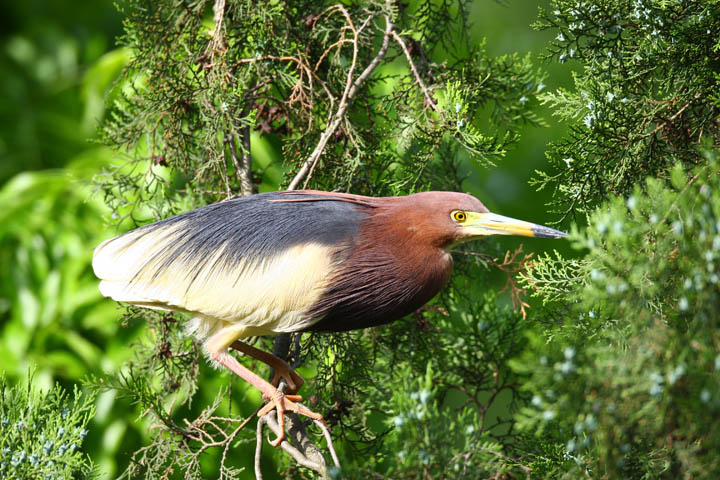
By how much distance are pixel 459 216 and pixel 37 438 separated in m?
0.62

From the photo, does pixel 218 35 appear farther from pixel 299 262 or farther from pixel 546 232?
pixel 546 232

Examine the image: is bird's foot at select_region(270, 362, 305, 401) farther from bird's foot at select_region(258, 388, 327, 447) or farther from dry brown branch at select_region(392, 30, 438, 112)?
dry brown branch at select_region(392, 30, 438, 112)

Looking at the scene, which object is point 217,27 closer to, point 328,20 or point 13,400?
point 328,20

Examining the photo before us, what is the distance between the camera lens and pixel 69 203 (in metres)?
1.87

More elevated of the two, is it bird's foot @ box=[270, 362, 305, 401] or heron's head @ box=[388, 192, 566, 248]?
heron's head @ box=[388, 192, 566, 248]

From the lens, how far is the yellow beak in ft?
2.92

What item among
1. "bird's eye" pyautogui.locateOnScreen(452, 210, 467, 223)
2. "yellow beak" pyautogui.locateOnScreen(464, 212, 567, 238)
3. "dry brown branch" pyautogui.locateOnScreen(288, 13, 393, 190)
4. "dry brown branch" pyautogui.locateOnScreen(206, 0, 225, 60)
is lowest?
"yellow beak" pyautogui.locateOnScreen(464, 212, 567, 238)

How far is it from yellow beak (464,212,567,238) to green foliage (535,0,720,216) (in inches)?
2.8

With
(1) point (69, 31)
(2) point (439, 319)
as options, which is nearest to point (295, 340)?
(2) point (439, 319)

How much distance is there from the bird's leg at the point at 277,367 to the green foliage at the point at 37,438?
0.80ft

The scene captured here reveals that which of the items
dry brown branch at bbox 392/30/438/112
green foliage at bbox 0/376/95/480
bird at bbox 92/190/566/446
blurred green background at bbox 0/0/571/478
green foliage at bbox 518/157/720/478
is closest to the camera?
green foliage at bbox 518/157/720/478

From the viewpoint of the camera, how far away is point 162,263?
3.30 ft

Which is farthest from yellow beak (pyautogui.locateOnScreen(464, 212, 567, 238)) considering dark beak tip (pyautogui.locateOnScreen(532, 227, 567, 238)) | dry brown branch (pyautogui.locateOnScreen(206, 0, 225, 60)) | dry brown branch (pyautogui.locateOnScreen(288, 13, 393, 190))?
dry brown branch (pyautogui.locateOnScreen(206, 0, 225, 60))

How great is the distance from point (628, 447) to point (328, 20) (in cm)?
88
